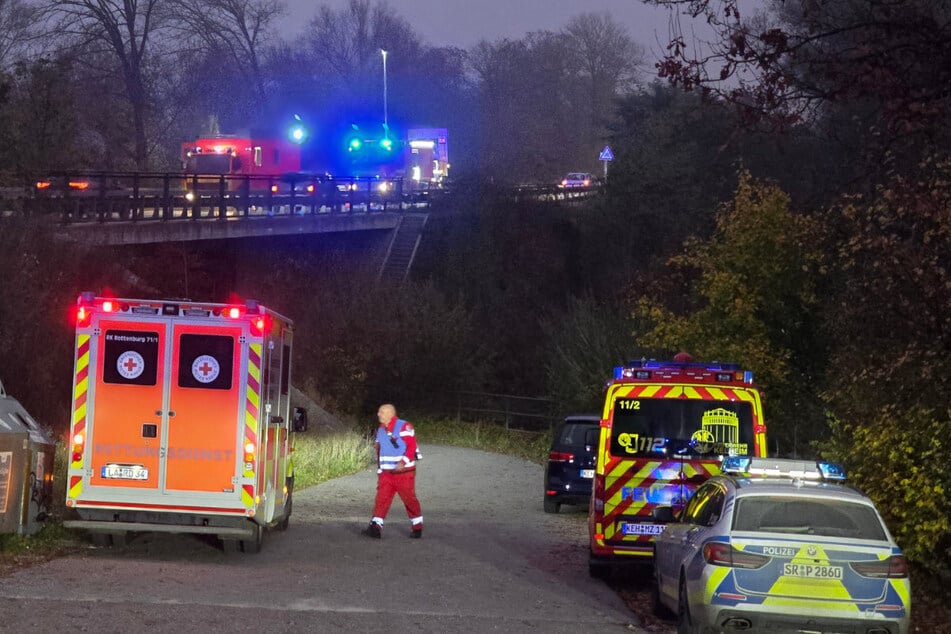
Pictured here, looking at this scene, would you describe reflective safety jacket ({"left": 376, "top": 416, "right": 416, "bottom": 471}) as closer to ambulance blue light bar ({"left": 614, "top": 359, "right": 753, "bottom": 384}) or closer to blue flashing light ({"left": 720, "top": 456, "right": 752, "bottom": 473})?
ambulance blue light bar ({"left": 614, "top": 359, "right": 753, "bottom": 384})

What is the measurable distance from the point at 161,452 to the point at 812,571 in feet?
23.3

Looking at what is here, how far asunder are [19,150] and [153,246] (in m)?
5.71

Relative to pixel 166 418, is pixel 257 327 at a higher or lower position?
higher

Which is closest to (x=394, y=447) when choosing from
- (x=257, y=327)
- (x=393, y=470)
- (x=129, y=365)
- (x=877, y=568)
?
(x=393, y=470)

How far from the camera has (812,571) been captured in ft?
31.0

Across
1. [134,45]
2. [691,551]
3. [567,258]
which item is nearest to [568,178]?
[567,258]

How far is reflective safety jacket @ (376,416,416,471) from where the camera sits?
1686 centimetres

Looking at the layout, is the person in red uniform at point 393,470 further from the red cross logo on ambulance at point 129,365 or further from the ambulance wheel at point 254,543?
the red cross logo on ambulance at point 129,365

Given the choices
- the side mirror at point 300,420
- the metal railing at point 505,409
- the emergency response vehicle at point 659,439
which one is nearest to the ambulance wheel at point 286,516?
the side mirror at point 300,420

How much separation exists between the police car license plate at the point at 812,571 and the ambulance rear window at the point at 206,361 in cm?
656

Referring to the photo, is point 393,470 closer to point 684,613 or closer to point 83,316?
point 83,316

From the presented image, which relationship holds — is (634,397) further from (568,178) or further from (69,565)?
(568,178)

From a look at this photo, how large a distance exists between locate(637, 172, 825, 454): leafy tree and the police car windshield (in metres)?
11.8

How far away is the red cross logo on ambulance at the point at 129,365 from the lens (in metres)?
13.9
